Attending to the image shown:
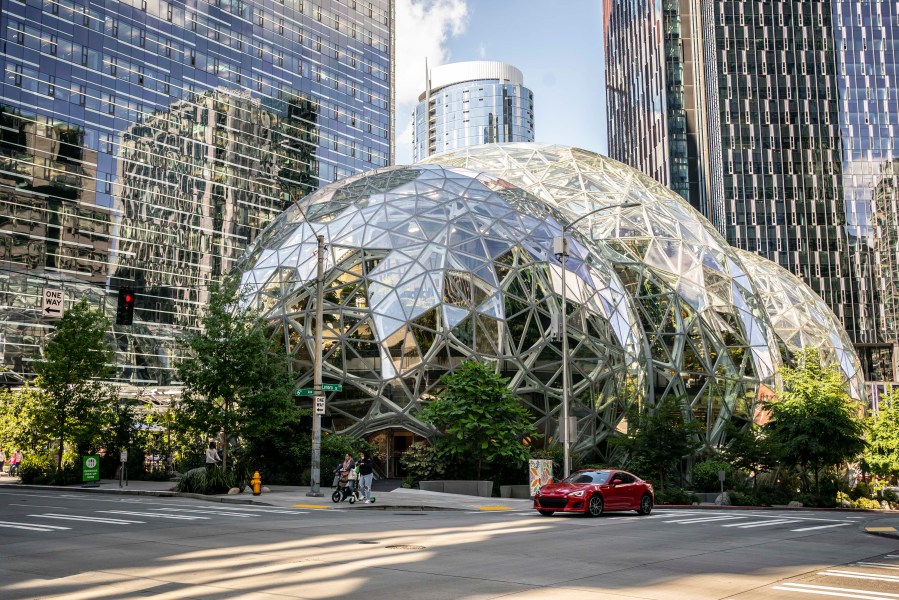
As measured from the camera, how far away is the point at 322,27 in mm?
129750

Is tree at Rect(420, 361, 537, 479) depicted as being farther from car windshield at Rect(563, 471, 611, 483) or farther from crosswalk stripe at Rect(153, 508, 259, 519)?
crosswalk stripe at Rect(153, 508, 259, 519)

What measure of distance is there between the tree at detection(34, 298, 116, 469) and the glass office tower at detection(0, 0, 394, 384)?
136 ft

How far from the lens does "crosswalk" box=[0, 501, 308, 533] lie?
17906 millimetres

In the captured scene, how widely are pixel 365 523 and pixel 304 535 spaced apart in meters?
3.21

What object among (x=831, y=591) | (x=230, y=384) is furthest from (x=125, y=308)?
(x=831, y=591)

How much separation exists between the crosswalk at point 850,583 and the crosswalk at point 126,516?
42.1ft

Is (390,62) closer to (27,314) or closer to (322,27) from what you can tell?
(322,27)

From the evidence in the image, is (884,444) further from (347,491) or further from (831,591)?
(831,591)

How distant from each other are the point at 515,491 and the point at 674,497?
6581 mm

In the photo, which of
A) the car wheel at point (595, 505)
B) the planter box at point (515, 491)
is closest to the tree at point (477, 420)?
the planter box at point (515, 491)

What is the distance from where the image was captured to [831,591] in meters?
10.4

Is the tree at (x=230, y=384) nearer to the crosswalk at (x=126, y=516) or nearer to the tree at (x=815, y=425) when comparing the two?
the crosswalk at (x=126, y=516)

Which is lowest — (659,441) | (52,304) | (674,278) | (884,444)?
(884,444)

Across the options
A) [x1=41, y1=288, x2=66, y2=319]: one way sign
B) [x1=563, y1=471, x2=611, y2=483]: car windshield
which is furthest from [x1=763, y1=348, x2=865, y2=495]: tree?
[x1=41, y1=288, x2=66, y2=319]: one way sign
